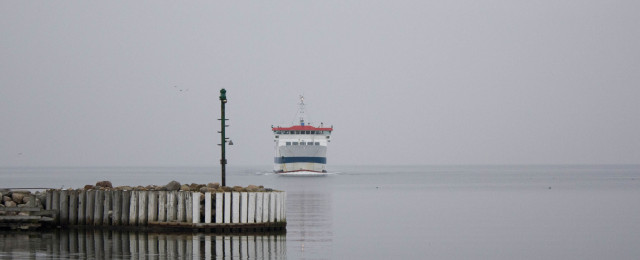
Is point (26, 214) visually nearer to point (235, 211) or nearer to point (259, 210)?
point (235, 211)

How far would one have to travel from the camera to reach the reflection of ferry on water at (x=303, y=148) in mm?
145875

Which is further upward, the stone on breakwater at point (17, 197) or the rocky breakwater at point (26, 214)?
the stone on breakwater at point (17, 197)

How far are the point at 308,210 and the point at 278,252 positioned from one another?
83.7 ft

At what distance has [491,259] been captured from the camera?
27.8 metres

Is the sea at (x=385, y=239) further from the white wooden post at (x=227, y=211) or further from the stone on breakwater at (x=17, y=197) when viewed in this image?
the stone on breakwater at (x=17, y=197)

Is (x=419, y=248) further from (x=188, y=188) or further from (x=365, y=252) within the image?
(x=188, y=188)

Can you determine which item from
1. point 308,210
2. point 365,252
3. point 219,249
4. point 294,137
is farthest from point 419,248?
point 294,137

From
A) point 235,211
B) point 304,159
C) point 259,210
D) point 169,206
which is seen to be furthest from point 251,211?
point 304,159

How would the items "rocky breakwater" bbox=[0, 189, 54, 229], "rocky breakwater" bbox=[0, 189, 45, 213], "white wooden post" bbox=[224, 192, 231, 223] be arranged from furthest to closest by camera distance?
"rocky breakwater" bbox=[0, 189, 45, 213], "rocky breakwater" bbox=[0, 189, 54, 229], "white wooden post" bbox=[224, 192, 231, 223]

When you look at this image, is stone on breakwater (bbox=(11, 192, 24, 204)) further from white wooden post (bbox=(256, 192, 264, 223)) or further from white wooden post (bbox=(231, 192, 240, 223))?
white wooden post (bbox=(256, 192, 264, 223))

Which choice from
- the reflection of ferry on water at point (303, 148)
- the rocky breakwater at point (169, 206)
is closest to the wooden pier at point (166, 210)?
the rocky breakwater at point (169, 206)

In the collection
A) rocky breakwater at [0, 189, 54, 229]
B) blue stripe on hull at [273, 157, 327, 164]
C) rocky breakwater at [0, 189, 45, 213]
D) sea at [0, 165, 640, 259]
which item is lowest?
sea at [0, 165, 640, 259]

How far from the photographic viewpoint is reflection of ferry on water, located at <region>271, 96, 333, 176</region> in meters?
146

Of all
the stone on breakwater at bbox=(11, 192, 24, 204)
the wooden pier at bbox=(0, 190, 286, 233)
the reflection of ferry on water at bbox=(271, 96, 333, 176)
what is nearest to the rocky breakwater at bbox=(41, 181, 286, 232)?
the wooden pier at bbox=(0, 190, 286, 233)
